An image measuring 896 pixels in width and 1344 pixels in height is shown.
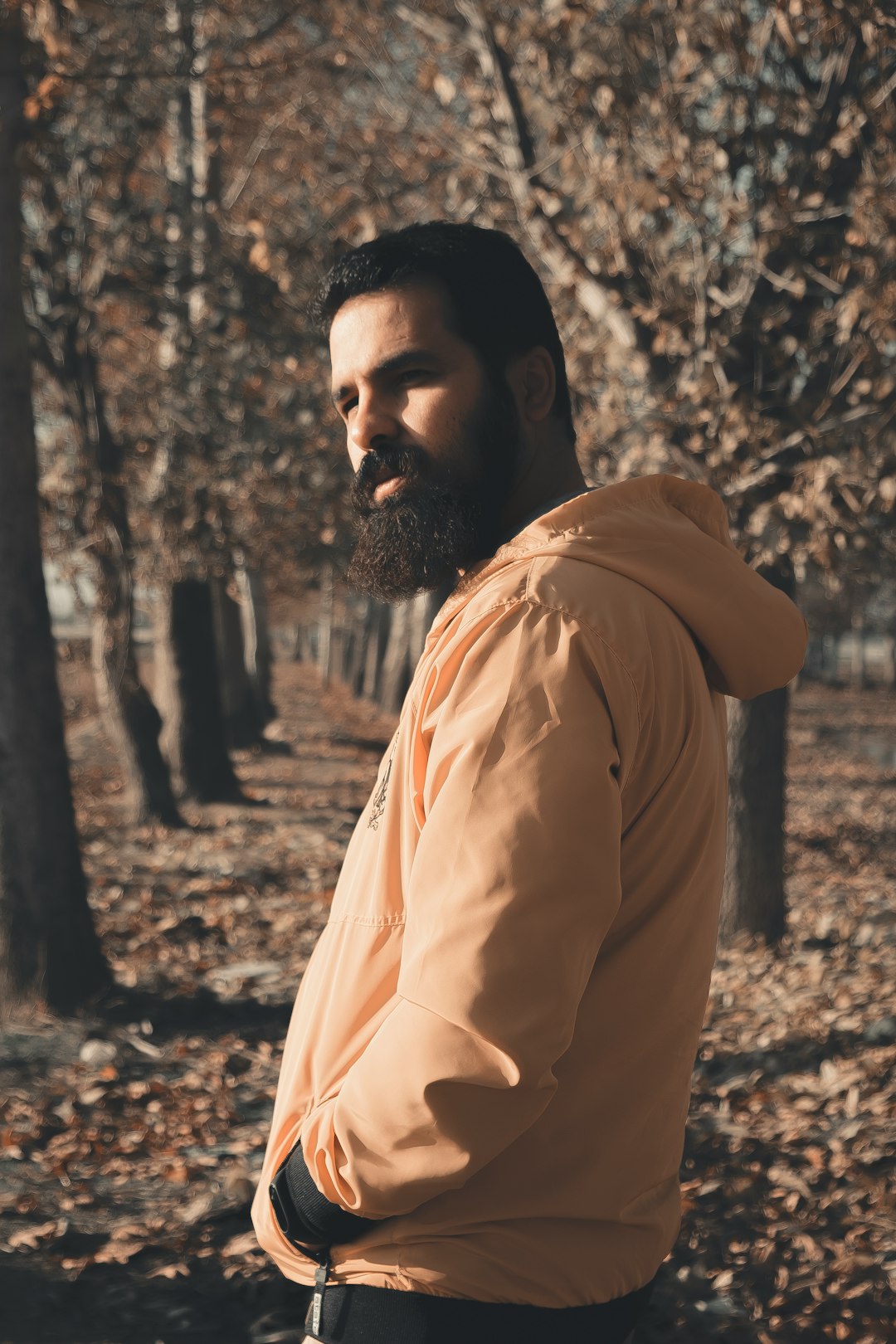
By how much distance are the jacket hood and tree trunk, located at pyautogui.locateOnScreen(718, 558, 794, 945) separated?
225 inches

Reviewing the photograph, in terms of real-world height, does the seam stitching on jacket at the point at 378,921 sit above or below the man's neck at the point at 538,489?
below

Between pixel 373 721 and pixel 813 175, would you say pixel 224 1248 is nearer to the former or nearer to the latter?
pixel 813 175

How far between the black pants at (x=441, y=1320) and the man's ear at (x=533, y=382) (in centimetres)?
136

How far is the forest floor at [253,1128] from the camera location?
3967 mm

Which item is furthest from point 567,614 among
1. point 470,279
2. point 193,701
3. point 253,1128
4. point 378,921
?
point 193,701

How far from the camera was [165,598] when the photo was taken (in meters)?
13.5

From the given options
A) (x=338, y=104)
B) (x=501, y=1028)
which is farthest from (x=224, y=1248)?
(x=338, y=104)

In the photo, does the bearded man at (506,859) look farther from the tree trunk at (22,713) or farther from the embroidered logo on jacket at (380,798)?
the tree trunk at (22,713)

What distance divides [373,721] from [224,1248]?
23.6 m

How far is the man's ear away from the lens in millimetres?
1948

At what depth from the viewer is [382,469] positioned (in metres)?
1.98

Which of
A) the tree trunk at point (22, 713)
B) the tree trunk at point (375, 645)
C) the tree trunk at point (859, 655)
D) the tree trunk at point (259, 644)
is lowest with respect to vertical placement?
the tree trunk at point (859, 655)

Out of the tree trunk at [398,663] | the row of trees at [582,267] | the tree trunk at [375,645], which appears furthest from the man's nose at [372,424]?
the tree trunk at [375,645]

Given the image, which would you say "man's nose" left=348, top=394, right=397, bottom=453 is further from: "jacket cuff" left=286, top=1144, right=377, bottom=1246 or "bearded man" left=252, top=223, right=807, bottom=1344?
"jacket cuff" left=286, top=1144, right=377, bottom=1246
